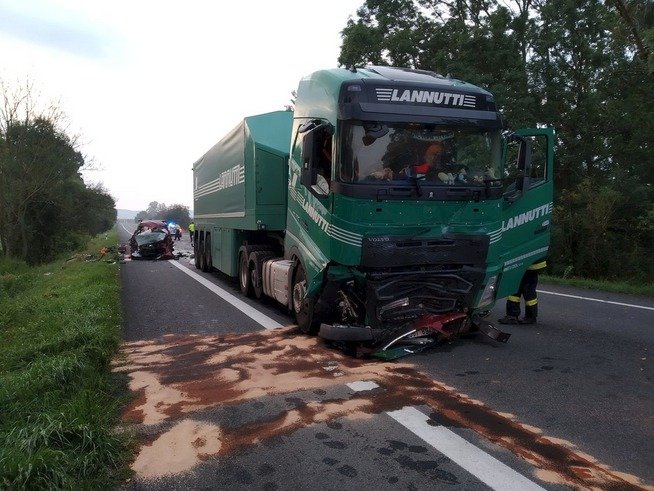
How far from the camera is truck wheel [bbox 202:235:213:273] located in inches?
603

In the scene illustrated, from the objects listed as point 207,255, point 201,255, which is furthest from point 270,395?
point 201,255

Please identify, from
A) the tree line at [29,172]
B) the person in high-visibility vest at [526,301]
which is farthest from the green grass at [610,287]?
the tree line at [29,172]

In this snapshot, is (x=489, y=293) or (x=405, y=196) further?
(x=489, y=293)

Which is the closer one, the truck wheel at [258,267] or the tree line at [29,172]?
the truck wheel at [258,267]

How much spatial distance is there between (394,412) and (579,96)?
1931cm

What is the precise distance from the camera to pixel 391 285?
611 centimetres

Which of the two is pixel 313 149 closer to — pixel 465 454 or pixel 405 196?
pixel 405 196

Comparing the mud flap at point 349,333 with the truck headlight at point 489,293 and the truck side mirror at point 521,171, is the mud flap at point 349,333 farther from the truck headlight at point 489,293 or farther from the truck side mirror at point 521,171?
the truck side mirror at point 521,171

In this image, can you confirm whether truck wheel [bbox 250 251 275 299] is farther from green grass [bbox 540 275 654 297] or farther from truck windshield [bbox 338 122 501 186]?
green grass [bbox 540 275 654 297]

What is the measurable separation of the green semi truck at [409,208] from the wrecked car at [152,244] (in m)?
16.1

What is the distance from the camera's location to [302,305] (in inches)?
289

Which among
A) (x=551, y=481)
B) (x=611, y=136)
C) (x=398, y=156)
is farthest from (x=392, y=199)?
(x=611, y=136)

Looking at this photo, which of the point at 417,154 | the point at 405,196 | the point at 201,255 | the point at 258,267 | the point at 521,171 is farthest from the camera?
the point at 201,255

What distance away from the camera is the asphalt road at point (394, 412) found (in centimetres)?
340
